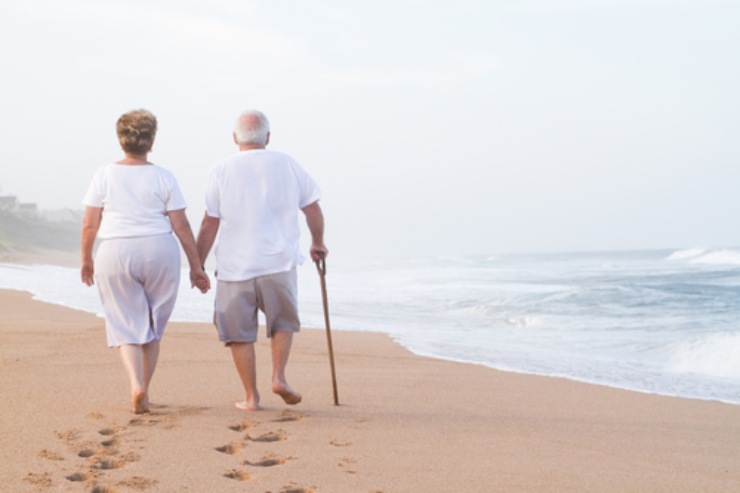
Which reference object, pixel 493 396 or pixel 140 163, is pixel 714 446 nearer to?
pixel 493 396

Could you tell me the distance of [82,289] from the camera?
53.6 ft

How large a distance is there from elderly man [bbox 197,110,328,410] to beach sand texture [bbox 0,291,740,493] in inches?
16.6

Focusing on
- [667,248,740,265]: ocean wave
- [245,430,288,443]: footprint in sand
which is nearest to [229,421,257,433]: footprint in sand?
[245,430,288,443]: footprint in sand

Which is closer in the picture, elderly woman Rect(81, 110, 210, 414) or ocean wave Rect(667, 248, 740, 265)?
elderly woman Rect(81, 110, 210, 414)

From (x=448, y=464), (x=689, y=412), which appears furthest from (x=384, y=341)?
(x=448, y=464)

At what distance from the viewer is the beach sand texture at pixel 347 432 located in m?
3.74

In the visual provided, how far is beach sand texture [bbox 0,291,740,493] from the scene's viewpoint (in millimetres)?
3740

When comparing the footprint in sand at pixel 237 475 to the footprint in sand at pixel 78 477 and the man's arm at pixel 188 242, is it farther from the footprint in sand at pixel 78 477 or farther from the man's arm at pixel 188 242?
the man's arm at pixel 188 242

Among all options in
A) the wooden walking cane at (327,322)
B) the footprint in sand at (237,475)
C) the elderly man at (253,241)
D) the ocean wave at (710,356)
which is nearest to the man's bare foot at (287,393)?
the elderly man at (253,241)

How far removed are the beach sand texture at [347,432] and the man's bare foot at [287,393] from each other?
78mm

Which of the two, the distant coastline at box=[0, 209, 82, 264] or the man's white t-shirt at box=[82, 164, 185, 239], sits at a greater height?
the distant coastline at box=[0, 209, 82, 264]

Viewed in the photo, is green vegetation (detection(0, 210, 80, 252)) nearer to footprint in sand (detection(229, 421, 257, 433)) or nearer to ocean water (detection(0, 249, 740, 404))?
ocean water (detection(0, 249, 740, 404))

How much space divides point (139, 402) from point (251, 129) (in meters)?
1.70

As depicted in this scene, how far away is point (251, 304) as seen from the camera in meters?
5.24
